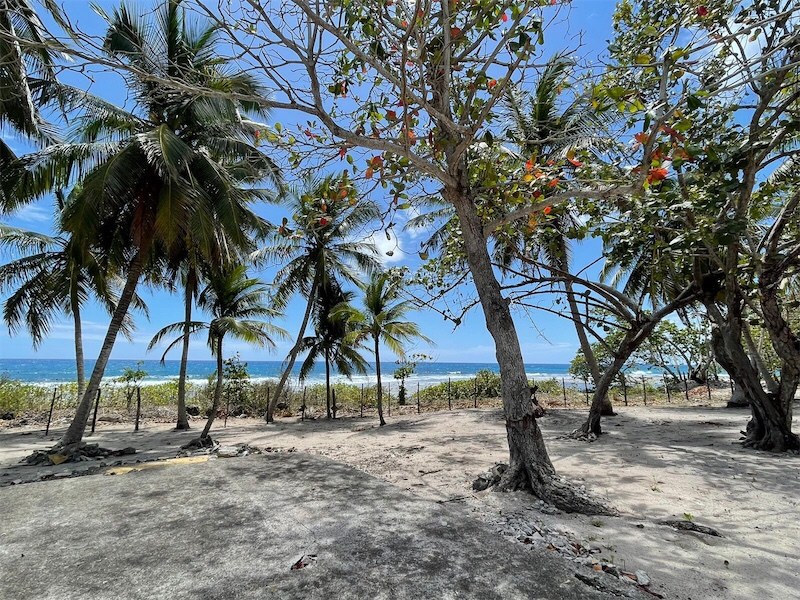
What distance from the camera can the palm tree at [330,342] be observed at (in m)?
16.0

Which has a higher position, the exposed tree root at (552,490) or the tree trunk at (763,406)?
the tree trunk at (763,406)

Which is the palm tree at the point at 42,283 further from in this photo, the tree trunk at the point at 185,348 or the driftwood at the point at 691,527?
the driftwood at the point at 691,527

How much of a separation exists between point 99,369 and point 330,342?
8415 millimetres

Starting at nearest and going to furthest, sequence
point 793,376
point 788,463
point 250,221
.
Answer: point 788,463 < point 793,376 < point 250,221

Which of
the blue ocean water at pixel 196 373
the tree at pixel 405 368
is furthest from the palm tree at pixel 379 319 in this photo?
the blue ocean water at pixel 196 373

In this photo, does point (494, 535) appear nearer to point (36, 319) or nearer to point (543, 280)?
point (543, 280)

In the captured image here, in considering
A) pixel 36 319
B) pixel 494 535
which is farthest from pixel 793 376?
pixel 36 319

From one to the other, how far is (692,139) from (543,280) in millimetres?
3071

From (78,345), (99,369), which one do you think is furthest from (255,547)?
(78,345)

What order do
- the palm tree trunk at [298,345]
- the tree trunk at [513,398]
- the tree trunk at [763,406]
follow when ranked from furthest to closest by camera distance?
the palm tree trunk at [298,345], the tree trunk at [763,406], the tree trunk at [513,398]

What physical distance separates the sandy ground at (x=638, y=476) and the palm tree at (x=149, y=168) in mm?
4145

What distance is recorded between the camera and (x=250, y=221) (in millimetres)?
10633

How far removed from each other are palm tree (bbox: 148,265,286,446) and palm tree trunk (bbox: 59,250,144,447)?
2.21 m

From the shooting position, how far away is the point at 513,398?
4633mm
